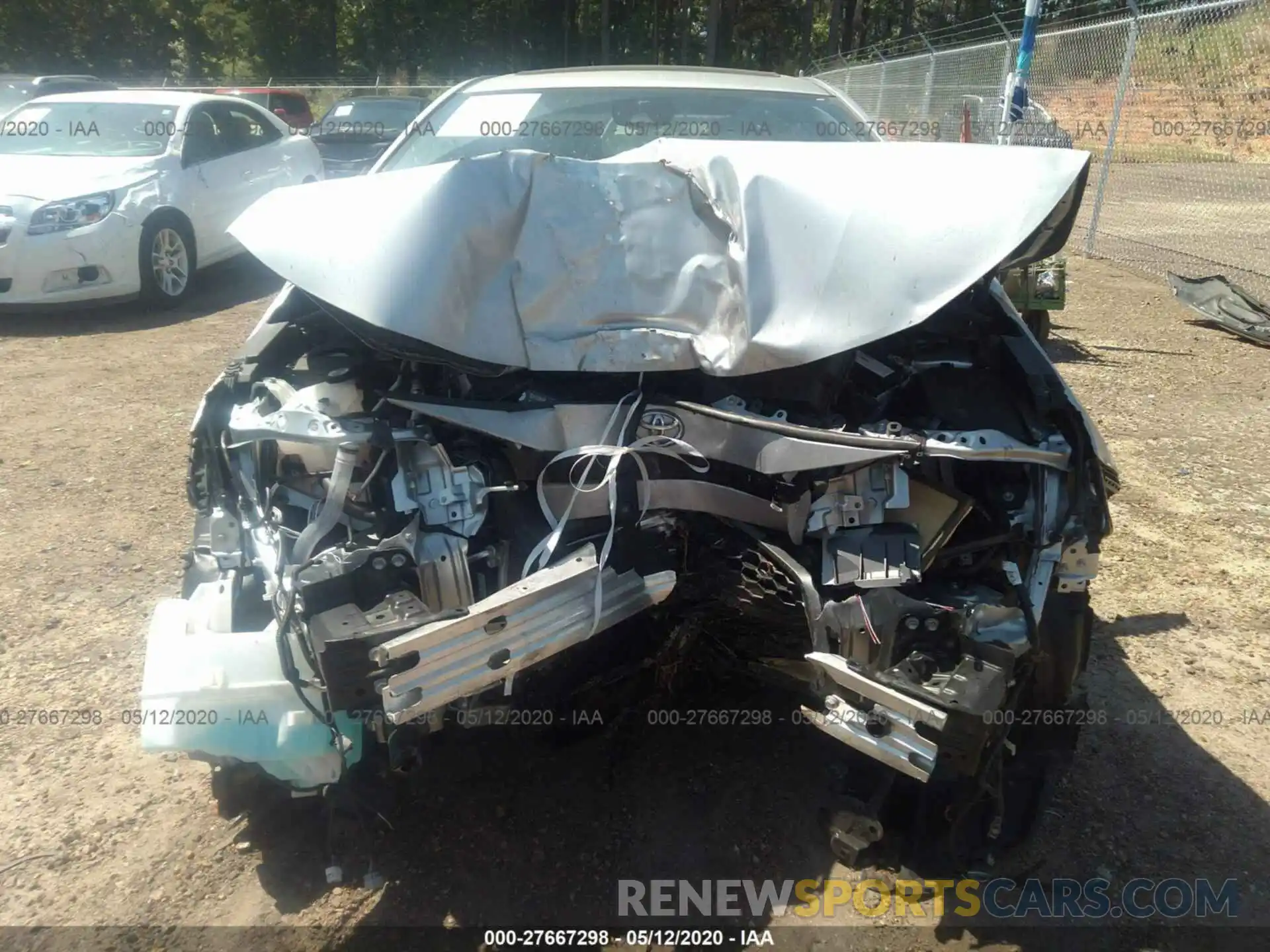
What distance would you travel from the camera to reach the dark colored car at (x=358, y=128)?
11.0 m

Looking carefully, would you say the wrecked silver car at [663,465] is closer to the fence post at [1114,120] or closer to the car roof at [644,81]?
the car roof at [644,81]

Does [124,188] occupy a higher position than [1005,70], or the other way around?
[1005,70]

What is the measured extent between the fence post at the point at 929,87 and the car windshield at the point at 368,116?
7.27 meters

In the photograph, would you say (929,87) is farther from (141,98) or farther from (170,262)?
(170,262)

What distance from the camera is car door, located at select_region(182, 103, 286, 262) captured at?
7824 mm

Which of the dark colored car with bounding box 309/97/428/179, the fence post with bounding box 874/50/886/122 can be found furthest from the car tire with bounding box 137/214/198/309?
the fence post with bounding box 874/50/886/122

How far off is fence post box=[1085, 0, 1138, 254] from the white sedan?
7873 millimetres

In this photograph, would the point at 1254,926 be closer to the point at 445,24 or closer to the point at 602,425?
the point at 602,425

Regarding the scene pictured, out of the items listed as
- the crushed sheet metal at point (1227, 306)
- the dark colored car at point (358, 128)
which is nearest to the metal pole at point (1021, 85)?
the crushed sheet metal at point (1227, 306)

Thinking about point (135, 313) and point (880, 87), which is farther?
point (880, 87)

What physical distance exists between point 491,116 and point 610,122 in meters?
0.51

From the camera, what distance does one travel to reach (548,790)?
2.60 meters

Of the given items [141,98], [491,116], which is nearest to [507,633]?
[491,116]

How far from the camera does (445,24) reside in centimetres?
3300
